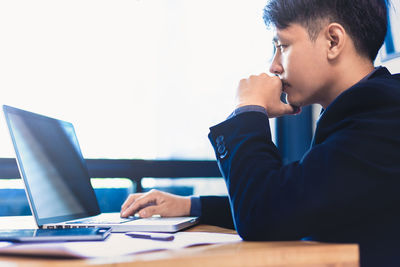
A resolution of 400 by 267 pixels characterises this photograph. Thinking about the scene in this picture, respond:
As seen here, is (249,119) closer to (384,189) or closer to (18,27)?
(384,189)

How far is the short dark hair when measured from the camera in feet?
3.00

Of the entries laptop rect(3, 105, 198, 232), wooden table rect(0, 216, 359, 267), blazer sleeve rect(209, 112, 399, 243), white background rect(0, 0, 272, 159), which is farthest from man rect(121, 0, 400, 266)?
white background rect(0, 0, 272, 159)

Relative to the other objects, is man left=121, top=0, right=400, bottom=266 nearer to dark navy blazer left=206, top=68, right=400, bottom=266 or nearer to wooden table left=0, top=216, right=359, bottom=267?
dark navy blazer left=206, top=68, right=400, bottom=266

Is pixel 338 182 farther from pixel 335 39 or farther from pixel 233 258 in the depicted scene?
pixel 335 39

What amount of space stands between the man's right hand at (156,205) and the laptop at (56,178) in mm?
58

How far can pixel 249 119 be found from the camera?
0.82 meters

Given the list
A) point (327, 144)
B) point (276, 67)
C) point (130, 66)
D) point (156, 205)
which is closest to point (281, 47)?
point (276, 67)

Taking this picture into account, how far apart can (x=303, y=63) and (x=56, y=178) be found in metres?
0.69

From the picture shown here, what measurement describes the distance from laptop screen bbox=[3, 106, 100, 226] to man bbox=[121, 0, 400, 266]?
0.43 m

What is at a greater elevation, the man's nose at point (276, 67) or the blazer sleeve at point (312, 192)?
the man's nose at point (276, 67)

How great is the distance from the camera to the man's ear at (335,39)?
2.98 ft

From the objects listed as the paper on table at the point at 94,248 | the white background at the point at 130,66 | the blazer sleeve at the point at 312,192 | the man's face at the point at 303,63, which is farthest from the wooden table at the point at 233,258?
the white background at the point at 130,66

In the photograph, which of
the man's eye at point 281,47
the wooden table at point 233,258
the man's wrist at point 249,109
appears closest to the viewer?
the wooden table at point 233,258

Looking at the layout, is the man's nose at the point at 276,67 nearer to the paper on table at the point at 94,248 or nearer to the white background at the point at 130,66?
the paper on table at the point at 94,248
